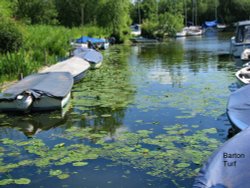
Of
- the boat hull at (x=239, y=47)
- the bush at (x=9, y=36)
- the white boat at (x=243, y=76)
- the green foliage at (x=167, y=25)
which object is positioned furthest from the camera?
the green foliage at (x=167, y=25)

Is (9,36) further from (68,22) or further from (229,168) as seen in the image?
(68,22)

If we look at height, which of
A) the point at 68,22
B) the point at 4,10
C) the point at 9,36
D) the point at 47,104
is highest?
the point at 4,10

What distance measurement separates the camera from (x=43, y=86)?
534 inches

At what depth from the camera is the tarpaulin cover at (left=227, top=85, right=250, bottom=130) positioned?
888 cm

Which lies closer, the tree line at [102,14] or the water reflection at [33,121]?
the water reflection at [33,121]

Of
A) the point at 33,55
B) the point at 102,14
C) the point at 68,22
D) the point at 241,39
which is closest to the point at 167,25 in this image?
the point at 102,14

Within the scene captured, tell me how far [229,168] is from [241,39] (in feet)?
77.0

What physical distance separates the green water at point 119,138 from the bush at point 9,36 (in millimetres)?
5818

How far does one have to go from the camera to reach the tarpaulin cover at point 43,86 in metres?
13.0

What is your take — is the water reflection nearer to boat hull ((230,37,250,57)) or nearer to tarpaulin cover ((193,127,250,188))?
tarpaulin cover ((193,127,250,188))

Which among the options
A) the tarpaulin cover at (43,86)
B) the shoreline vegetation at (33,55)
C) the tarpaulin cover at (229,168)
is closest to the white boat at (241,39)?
the shoreline vegetation at (33,55)

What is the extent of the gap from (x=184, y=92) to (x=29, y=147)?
8111mm

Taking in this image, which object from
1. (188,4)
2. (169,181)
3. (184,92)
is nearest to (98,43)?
(184,92)

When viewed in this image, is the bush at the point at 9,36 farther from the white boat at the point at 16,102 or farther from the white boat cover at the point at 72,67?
the white boat at the point at 16,102
